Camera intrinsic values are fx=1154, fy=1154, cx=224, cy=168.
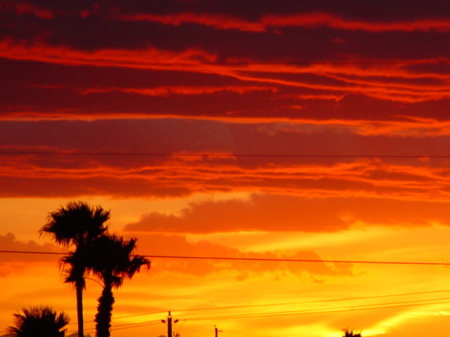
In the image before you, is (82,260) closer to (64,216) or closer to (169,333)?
(64,216)

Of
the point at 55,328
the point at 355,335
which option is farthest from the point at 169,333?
the point at 55,328

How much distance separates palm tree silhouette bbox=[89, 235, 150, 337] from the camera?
2366 inches

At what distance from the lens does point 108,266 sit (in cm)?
6112

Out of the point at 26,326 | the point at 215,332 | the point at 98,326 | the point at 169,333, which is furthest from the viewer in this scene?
the point at 215,332

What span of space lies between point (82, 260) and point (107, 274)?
1519mm

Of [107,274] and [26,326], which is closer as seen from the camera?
[26,326]

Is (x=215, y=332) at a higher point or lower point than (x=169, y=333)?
higher

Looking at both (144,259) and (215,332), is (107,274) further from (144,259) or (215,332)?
(215,332)

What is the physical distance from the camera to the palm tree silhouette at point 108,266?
60.1m

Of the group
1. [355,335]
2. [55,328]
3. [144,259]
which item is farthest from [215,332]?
[55,328]

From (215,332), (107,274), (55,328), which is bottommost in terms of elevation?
(55,328)

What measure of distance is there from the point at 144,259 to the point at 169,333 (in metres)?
31.1

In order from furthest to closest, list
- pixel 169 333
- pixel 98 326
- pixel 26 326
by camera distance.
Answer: pixel 169 333 → pixel 98 326 → pixel 26 326

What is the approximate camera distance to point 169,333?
306 ft
